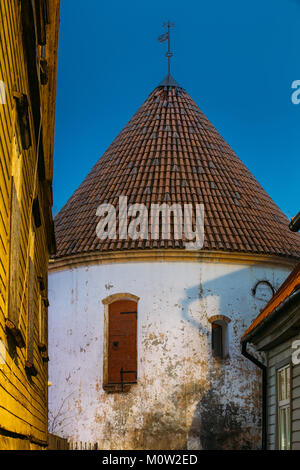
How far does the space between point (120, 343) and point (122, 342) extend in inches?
2.8

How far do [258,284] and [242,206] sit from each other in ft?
8.42

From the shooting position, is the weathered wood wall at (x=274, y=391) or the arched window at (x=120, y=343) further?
the arched window at (x=120, y=343)

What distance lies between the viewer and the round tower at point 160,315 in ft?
71.3

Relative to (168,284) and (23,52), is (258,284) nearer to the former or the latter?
(168,284)

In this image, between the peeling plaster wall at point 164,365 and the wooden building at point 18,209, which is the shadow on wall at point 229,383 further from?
the wooden building at point 18,209

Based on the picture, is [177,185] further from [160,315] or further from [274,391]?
[274,391]

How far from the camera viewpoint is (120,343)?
22.4 metres

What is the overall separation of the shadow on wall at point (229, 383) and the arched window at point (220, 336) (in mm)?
162

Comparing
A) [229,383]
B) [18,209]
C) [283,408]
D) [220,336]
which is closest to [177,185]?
[220,336]

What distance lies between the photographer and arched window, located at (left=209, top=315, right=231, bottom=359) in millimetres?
22422

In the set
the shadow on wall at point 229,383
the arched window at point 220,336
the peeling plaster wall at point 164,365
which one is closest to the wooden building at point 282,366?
the shadow on wall at point 229,383

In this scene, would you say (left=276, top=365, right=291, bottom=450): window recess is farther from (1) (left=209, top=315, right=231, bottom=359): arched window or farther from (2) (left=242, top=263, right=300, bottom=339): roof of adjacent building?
(1) (left=209, top=315, right=231, bottom=359): arched window

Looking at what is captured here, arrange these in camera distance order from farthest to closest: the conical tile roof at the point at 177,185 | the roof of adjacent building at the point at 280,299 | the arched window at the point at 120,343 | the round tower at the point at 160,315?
the conical tile roof at the point at 177,185
the arched window at the point at 120,343
the round tower at the point at 160,315
the roof of adjacent building at the point at 280,299

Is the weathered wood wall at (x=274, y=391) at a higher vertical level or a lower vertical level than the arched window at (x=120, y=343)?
lower
